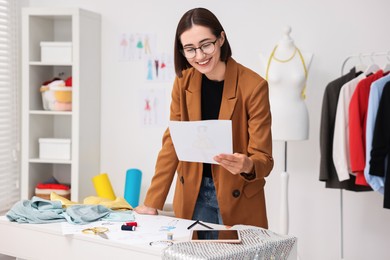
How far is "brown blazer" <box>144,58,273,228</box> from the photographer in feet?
7.66

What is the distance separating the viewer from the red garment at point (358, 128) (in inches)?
145

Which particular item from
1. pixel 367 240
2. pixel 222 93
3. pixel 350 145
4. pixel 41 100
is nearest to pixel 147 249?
pixel 222 93

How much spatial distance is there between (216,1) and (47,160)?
1.80m

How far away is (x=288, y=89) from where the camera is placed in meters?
3.82

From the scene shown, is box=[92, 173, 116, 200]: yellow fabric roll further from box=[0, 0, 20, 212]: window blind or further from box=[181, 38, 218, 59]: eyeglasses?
box=[181, 38, 218, 59]: eyeglasses

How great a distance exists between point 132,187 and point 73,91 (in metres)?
0.86

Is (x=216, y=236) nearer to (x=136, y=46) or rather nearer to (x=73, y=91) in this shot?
(x=73, y=91)

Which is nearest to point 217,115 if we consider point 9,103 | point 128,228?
point 128,228

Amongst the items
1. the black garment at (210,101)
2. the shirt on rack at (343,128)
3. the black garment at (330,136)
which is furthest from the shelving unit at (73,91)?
the black garment at (210,101)

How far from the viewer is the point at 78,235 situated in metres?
2.24

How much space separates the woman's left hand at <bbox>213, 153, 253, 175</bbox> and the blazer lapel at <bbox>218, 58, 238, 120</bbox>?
26 centimetres

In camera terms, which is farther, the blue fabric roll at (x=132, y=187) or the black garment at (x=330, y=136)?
the blue fabric roll at (x=132, y=187)

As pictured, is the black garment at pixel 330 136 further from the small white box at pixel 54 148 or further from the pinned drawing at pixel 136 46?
the small white box at pixel 54 148

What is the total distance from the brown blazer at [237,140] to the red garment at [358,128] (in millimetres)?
1412
